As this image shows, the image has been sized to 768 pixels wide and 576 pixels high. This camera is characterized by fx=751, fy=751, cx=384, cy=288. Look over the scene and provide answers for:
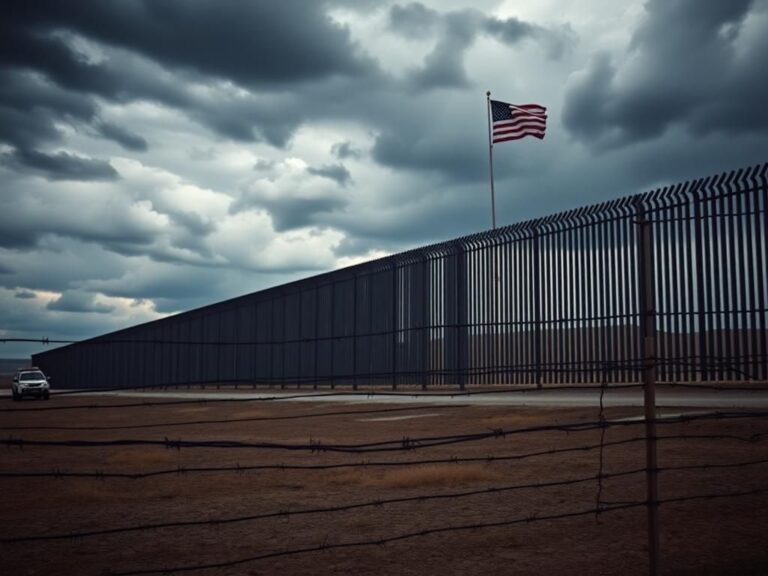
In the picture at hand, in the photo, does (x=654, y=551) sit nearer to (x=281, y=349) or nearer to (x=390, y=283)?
(x=390, y=283)

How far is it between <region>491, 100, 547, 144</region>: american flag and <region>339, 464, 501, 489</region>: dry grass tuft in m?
18.5

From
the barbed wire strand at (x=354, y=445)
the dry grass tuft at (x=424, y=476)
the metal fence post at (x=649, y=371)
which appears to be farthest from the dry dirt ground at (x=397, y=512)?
the metal fence post at (x=649, y=371)

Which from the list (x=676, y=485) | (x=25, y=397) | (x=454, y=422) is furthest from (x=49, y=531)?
(x=25, y=397)

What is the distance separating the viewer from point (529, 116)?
26.3 m

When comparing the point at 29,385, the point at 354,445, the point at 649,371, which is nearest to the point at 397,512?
the point at 354,445

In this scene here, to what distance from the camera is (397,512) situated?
25.1 feet

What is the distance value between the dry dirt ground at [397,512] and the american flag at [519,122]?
1556 centimetres

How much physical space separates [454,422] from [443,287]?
9.56m

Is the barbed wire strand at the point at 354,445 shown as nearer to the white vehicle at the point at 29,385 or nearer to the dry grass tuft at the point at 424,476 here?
the dry grass tuft at the point at 424,476

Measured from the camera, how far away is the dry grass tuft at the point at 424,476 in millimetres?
9000

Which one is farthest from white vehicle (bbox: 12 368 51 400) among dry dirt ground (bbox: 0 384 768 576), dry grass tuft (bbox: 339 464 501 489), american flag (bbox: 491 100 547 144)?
dry grass tuft (bbox: 339 464 501 489)

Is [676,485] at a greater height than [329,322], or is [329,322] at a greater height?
[329,322]

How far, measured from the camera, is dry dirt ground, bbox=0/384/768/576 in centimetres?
596

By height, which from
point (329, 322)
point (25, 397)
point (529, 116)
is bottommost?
point (25, 397)
